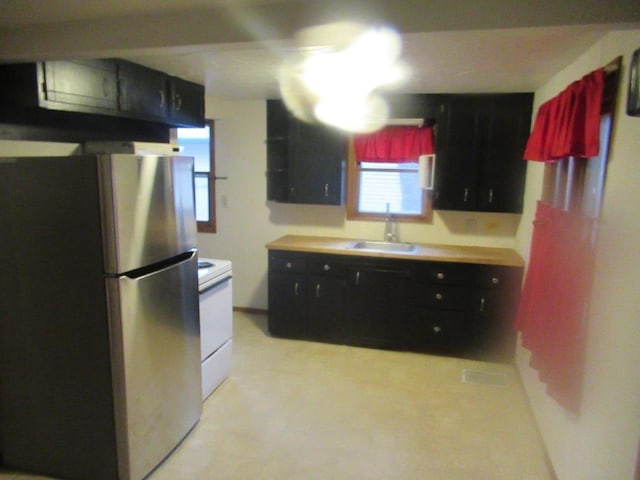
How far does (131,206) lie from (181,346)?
88cm

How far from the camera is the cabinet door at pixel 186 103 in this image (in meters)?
3.10

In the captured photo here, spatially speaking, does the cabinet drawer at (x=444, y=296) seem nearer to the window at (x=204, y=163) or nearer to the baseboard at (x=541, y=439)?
the baseboard at (x=541, y=439)

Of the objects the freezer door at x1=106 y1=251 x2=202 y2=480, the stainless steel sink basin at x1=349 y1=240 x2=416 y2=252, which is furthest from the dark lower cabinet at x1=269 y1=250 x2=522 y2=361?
the freezer door at x1=106 y1=251 x2=202 y2=480

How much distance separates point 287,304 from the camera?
3.95 metres

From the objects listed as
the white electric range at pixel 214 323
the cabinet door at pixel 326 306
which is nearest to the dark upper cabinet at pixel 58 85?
the white electric range at pixel 214 323

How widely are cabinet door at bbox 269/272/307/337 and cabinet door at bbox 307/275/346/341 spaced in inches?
2.9

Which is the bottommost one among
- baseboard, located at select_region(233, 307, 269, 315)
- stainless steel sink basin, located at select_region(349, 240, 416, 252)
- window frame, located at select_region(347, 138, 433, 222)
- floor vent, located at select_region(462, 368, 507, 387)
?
floor vent, located at select_region(462, 368, 507, 387)

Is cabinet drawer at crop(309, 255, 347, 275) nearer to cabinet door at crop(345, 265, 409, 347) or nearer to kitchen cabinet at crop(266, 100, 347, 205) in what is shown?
cabinet door at crop(345, 265, 409, 347)

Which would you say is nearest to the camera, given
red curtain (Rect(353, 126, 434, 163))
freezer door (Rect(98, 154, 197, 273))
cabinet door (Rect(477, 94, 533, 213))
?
freezer door (Rect(98, 154, 197, 273))

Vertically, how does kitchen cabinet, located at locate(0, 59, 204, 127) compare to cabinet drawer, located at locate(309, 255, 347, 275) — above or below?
above

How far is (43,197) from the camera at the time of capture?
196cm

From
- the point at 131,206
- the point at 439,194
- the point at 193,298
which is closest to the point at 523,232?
the point at 439,194

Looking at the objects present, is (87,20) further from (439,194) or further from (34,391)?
(439,194)

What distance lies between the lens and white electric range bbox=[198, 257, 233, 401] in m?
2.87
